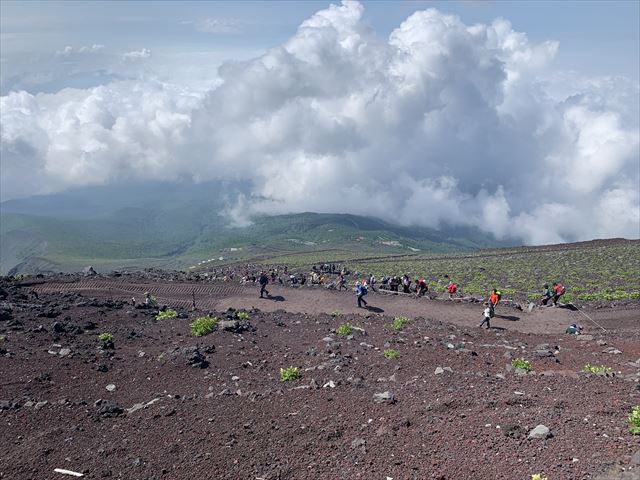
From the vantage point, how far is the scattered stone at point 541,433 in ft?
32.7

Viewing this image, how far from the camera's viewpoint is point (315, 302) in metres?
35.2

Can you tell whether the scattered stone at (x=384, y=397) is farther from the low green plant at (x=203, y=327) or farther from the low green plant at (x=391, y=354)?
the low green plant at (x=203, y=327)

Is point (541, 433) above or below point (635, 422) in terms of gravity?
below

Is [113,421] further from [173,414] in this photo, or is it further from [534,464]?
[534,464]

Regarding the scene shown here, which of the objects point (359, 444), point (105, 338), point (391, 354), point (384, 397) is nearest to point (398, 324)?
point (391, 354)

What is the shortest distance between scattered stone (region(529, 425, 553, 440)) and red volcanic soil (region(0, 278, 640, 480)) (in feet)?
0.24

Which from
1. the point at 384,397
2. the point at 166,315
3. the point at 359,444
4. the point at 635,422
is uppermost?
the point at 635,422

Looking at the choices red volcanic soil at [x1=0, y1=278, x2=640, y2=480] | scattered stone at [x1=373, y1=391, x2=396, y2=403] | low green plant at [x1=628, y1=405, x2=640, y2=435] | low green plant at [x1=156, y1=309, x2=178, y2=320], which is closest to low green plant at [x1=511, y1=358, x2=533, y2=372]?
red volcanic soil at [x1=0, y1=278, x2=640, y2=480]

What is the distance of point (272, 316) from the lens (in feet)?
92.5

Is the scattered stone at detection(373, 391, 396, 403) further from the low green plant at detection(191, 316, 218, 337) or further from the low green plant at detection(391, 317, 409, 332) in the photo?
the low green plant at detection(391, 317, 409, 332)

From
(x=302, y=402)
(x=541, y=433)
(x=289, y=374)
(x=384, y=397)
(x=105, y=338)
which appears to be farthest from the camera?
(x=105, y=338)

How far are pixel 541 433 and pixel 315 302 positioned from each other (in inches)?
1009

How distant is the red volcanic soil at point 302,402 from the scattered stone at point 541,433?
0.24 ft

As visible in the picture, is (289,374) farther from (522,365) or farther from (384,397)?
(522,365)
